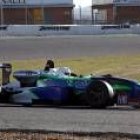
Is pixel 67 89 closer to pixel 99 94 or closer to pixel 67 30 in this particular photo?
pixel 99 94

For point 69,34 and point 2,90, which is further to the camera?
point 69,34

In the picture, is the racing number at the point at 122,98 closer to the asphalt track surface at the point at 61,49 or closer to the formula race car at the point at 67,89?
the formula race car at the point at 67,89

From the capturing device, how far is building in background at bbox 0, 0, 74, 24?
202 feet

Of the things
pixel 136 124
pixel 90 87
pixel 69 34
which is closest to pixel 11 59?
pixel 90 87

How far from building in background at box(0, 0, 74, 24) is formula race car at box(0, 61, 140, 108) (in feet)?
164

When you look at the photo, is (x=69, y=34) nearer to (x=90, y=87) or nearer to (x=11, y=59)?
(x=11, y=59)

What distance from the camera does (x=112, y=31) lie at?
42.8 m

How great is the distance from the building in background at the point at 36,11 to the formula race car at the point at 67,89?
164 ft

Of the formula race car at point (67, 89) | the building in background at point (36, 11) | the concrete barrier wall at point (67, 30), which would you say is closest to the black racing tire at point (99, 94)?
the formula race car at point (67, 89)

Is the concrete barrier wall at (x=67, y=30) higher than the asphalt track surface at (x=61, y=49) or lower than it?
higher

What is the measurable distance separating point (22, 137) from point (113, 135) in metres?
1.06

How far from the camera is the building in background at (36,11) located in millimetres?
61719

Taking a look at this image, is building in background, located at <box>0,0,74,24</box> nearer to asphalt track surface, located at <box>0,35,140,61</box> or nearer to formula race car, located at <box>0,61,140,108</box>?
asphalt track surface, located at <box>0,35,140,61</box>

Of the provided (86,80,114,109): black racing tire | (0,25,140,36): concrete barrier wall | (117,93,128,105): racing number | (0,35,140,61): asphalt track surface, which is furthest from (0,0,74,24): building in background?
(117,93,128,105): racing number
